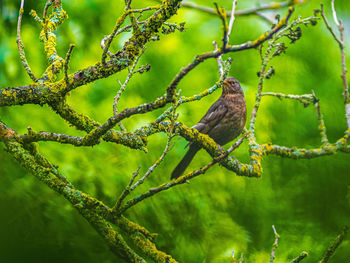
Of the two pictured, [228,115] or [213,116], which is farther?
[228,115]

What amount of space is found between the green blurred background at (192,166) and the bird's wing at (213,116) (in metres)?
0.12

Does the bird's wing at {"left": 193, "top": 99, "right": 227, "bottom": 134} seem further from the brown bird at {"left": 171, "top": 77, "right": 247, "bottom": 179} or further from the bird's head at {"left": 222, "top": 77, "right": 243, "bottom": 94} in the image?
the bird's head at {"left": 222, "top": 77, "right": 243, "bottom": 94}

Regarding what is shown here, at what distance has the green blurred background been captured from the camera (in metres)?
2.50

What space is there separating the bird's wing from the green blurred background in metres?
0.12

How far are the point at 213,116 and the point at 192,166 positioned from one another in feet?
4.14

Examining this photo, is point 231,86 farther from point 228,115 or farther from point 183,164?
point 183,164

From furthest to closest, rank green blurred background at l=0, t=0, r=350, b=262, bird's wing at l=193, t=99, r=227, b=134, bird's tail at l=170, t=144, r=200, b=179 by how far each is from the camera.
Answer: bird's wing at l=193, t=99, r=227, b=134 < bird's tail at l=170, t=144, r=200, b=179 < green blurred background at l=0, t=0, r=350, b=262

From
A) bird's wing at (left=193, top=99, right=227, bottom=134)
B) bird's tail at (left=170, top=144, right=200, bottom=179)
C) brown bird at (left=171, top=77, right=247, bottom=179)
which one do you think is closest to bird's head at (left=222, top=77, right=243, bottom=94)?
brown bird at (left=171, top=77, right=247, bottom=179)

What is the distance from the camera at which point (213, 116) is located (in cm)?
447

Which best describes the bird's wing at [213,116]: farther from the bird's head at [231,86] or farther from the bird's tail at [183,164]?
the bird's tail at [183,164]

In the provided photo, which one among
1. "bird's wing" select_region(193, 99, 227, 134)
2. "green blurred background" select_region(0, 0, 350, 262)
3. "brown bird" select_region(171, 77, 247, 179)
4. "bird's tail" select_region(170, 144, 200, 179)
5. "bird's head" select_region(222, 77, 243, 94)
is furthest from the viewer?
"bird's head" select_region(222, 77, 243, 94)

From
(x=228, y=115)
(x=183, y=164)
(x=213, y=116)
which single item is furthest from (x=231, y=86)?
(x=183, y=164)

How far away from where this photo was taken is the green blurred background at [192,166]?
2.50 meters

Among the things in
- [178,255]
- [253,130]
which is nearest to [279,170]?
[253,130]
